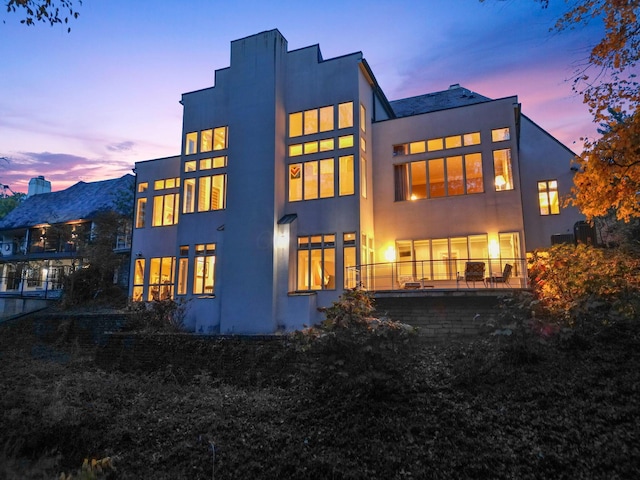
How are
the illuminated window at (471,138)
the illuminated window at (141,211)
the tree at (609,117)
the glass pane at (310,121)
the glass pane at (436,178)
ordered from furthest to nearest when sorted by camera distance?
1. the illuminated window at (141,211)
2. the glass pane at (310,121)
3. the glass pane at (436,178)
4. the illuminated window at (471,138)
5. the tree at (609,117)

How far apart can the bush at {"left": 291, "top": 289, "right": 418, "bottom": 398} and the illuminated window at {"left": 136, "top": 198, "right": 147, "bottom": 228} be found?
50.7ft

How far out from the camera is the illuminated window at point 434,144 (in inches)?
623

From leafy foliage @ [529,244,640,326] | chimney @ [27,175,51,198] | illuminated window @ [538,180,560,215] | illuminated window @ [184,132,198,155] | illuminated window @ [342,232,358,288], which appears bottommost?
leafy foliage @ [529,244,640,326]

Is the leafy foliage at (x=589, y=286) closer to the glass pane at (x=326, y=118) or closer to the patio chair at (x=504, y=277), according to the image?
the patio chair at (x=504, y=277)

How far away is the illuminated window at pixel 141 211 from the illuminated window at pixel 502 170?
51.5 feet

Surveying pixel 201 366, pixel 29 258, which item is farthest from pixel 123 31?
pixel 29 258

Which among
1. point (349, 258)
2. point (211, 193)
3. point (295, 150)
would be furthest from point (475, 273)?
point (211, 193)

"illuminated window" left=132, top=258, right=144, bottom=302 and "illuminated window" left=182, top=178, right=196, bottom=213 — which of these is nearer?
"illuminated window" left=182, top=178, right=196, bottom=213

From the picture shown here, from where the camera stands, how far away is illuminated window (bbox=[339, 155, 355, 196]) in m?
15.0

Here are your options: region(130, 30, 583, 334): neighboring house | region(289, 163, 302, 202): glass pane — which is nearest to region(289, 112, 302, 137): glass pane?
region(130, 30, 583, 334): neighboring house

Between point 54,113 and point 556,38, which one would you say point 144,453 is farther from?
point 54,113

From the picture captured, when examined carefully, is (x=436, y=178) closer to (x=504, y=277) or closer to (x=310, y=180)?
(x=310, y=180)

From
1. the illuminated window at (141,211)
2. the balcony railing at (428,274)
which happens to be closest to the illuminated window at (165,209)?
the illuminated window at (141,211)

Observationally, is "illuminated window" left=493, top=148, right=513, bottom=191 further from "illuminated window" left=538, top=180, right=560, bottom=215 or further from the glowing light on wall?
the glowing light on wall
